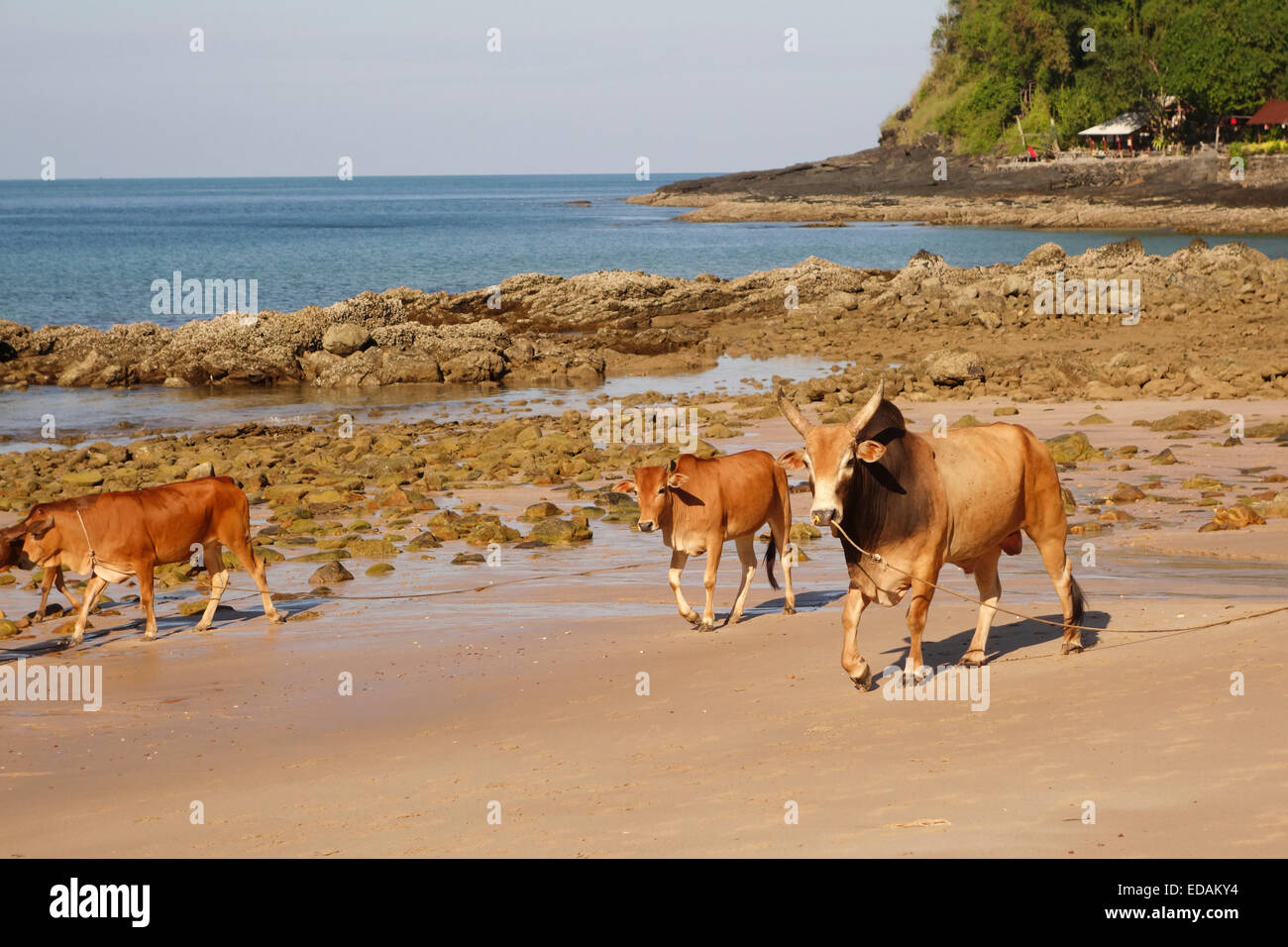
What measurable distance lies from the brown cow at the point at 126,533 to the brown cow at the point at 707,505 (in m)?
3.88

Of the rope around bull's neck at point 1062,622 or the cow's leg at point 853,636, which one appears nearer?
the rope around bull's neck at point 1062,622

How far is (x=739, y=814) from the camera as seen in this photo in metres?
6.98

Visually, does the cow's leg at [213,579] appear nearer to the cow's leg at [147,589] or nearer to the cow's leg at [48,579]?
the cow's leg at [147,589]

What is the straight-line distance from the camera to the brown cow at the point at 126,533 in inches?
481

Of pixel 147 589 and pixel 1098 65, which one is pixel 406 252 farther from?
pixel 147 589

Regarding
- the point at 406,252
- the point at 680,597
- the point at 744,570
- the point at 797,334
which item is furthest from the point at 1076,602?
the point at 406,252

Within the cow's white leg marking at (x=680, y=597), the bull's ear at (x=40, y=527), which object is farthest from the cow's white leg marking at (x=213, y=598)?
the cow's white leg marking at (x=680, y=597)

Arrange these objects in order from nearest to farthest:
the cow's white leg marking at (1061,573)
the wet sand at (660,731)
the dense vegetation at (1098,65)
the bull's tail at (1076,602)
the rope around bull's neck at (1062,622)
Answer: the wet sand at (660,731) → the rope around bull's neck at (1062,622) → the cow's white leg marking at (1061,573) → the bull's tail at (1076,602) → the dense vegetation at (1098,65)

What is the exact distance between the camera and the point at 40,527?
39.9 ft

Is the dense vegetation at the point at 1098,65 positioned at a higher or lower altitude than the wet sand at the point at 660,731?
higher

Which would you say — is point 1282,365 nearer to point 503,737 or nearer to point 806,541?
point 806,541

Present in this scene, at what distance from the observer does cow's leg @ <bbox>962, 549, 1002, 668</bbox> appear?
973 centimetres

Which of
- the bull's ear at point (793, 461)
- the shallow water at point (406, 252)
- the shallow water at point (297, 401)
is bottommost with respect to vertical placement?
the shallow water at point (297, 401)

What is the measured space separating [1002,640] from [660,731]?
124 inches
